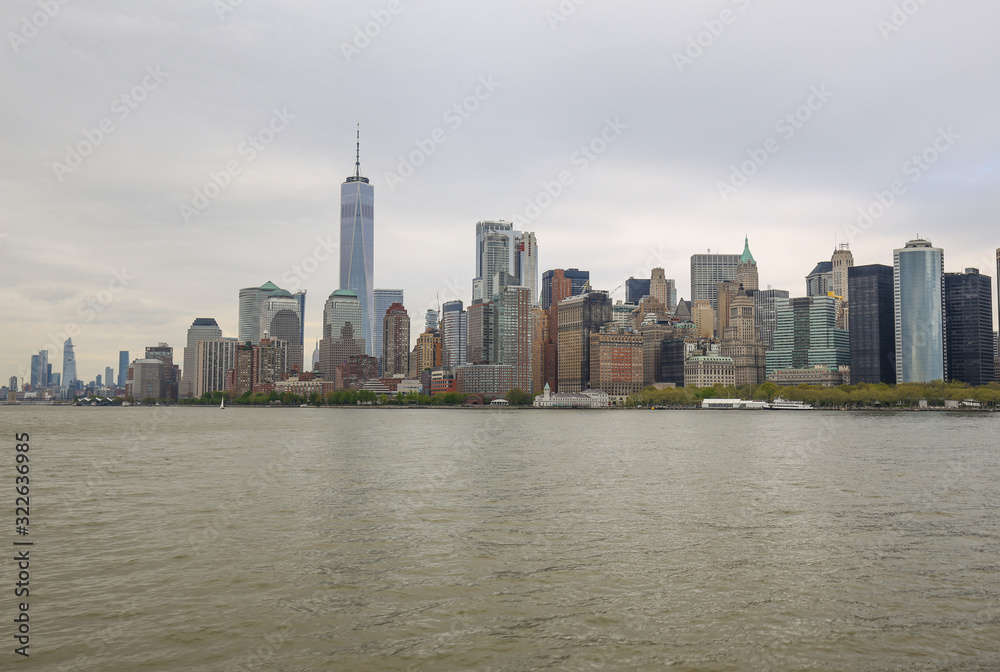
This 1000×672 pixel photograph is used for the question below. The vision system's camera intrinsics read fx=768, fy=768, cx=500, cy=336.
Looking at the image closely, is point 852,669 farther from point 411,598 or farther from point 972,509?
point 972,509

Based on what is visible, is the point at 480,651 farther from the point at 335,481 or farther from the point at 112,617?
the point at 335,481

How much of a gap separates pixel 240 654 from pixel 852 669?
15.1 meters

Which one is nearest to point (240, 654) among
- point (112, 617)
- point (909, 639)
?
point (112, 617)

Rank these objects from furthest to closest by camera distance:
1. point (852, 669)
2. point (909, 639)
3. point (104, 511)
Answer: point (104, 511), point (909, 639), point (852, 669)

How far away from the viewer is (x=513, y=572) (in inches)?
1083

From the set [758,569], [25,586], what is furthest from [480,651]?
[25,586]

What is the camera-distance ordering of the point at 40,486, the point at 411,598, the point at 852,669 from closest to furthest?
the point at 852,669
the point at 411,598
the point at 40,486

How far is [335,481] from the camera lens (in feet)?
176

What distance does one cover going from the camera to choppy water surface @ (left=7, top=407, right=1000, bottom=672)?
1978 cm

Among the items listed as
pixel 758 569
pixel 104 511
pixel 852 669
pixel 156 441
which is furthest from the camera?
pixel 156 441

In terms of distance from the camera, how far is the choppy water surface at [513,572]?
19781 millimetres

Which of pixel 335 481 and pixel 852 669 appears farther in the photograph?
pixel 335 481

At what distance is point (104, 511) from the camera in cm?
4022

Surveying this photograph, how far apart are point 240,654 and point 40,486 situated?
39.7 m
